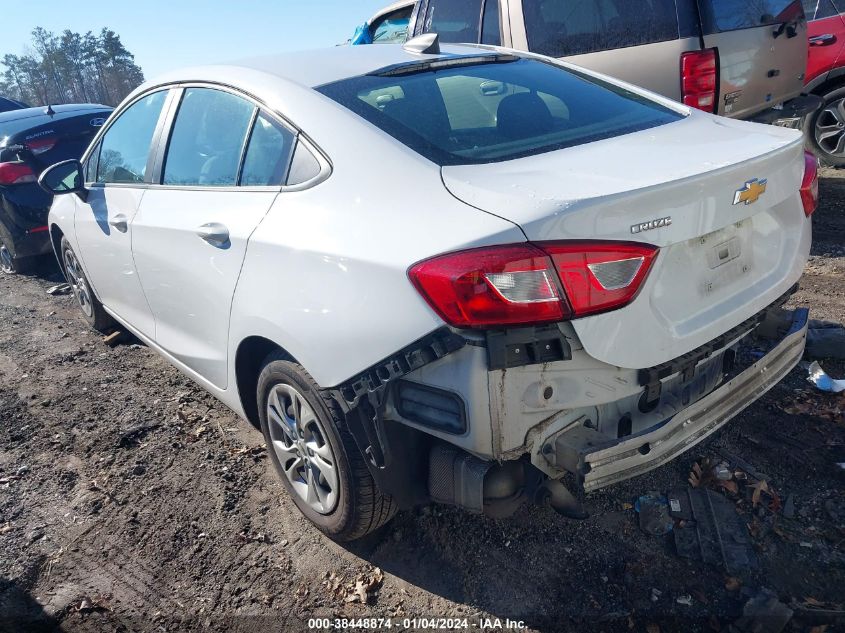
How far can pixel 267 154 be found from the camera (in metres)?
2.66

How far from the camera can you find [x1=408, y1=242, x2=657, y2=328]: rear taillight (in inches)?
71.7

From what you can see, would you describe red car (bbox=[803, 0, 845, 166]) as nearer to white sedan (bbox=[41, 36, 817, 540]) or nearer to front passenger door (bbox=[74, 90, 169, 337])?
white sedan (bbox=[41, 36, 817, 540])

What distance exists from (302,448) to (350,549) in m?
0.46

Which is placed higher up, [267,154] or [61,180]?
[267,154]

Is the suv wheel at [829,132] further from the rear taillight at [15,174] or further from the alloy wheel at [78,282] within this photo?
the rear taillight at [15,174]

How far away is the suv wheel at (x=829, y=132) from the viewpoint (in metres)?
6.99

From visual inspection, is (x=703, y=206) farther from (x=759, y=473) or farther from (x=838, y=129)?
(x=838, y=129)

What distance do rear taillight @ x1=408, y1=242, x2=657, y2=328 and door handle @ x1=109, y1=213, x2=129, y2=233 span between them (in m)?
2.36

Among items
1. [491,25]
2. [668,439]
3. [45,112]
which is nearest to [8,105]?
[45,112]

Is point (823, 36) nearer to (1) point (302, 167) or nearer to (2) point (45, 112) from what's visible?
(1) point (302, 167)

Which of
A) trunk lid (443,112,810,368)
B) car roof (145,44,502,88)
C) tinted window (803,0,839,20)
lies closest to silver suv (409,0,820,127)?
tinted window (803,0,839,20)

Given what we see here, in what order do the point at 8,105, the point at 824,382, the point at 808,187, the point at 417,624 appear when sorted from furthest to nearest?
the point at 8,105 < the point at 824,382 < the point at 808,187 < the point at 417,624

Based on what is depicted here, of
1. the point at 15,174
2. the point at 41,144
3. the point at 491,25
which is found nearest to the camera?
the point at 491,25

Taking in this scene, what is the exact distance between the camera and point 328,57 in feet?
9.74
